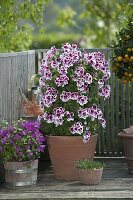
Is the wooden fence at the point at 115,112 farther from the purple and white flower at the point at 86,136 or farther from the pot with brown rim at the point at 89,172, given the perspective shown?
the pot with brown rim at the point at 89,172

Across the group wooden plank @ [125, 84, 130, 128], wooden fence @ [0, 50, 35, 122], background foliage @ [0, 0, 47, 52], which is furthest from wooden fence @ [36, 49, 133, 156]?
background foliage @ [0, 0, 47, 52]

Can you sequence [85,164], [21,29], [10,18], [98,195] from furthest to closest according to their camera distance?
[21,29] < [10,18] < [85,164] < [98,195]

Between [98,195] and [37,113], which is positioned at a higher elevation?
[37,113]

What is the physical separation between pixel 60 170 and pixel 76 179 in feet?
0.56

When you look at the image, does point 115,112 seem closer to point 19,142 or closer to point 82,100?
point 82,100

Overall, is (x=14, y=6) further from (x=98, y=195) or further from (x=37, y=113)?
(x=98, y=195)

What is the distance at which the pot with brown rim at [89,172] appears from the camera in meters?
5.85

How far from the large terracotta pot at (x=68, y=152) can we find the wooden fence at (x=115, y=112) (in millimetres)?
A: 1106

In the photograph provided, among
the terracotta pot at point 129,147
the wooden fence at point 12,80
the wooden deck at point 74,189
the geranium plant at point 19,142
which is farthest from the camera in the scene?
the terracotta pot at point 129,147

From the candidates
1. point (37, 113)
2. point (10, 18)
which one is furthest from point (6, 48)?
point (37, 113)

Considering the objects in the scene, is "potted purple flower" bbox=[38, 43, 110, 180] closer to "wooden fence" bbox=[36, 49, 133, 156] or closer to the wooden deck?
the wooden deck

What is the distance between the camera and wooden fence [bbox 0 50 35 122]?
20.3ft

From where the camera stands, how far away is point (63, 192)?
565cm

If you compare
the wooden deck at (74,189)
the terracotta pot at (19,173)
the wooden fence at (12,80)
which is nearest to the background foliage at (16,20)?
the wooden fence at (12,80)
